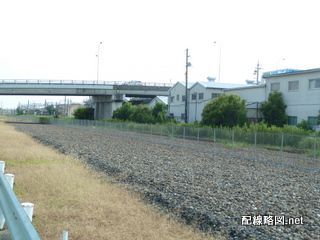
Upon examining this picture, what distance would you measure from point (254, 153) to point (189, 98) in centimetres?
3578

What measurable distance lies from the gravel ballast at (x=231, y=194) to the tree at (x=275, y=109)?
20289mm

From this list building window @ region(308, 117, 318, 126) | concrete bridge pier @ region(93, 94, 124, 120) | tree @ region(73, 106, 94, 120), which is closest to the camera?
building window @ region(308, 117, 318, 126)

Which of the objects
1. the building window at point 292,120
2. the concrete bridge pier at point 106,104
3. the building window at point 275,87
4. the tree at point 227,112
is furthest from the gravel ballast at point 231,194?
the concrete bridge pier at point 106,104

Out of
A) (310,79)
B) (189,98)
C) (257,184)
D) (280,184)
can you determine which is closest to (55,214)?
(257,184)

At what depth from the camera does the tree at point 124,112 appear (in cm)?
6400

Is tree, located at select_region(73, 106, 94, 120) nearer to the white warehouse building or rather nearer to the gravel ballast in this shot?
the white warehouse building

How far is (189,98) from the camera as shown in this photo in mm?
54594

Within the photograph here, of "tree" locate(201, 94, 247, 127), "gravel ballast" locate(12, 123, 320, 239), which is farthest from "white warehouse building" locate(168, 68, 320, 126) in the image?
"gravel ballast" locate(12, 123, 320, 239)

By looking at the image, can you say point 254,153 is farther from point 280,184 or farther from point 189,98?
point 189,98

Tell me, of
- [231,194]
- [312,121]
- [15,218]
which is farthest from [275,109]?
[15,218]

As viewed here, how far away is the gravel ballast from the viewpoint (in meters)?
6.95

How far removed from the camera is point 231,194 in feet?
31.9

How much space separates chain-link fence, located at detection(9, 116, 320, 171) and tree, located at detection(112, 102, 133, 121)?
27.3 metres

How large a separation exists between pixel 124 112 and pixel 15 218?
2423 inches
